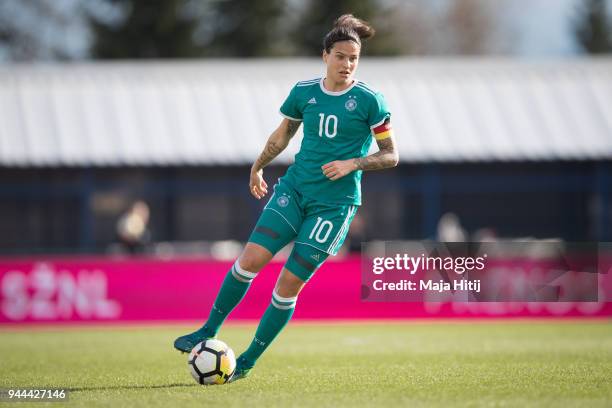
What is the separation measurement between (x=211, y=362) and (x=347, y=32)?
2.72 m

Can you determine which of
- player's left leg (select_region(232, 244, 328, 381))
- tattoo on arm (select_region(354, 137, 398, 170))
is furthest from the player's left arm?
player's left leg (select_region(232, 244, 328, 381))

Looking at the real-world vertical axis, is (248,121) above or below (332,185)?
above

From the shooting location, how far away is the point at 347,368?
29.7 ft

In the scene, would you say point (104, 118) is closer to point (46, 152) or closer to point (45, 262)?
point (46, 152)

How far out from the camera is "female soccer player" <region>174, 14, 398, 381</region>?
24.8ft

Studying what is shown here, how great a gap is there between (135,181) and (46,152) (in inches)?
119

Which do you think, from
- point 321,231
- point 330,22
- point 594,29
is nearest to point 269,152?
point 321,231

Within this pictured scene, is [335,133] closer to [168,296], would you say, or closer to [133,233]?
[168,296]

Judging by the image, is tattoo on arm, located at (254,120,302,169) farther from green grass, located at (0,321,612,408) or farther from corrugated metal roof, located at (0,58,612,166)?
corrugated metal roof, located at (0,58,612,166)

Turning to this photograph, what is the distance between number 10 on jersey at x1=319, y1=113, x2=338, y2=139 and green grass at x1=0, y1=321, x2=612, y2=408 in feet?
6.42

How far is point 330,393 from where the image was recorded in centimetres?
723

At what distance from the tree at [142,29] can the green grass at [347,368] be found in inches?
1123

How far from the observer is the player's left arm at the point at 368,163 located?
24.2 ft

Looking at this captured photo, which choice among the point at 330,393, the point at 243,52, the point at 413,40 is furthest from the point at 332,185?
the point at 413,40
